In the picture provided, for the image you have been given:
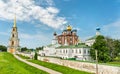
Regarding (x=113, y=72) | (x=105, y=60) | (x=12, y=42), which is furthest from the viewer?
(x=12, y=42)

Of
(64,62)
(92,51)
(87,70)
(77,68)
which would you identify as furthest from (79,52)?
(87,70)

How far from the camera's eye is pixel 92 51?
59.3m

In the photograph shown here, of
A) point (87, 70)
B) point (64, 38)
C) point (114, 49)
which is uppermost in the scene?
point (64, 38)

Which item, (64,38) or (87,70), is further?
(64,38)

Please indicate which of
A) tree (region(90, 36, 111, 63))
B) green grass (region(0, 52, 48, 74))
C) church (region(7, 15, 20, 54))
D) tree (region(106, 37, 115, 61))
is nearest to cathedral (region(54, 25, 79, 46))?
tree (region(106, 37, 115, 61))

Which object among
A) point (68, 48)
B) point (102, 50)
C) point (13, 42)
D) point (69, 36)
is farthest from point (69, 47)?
point (13, 42)

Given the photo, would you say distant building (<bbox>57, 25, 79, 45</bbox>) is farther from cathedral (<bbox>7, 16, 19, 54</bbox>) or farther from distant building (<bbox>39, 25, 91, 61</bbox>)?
cathedral (<bbox>7, 16, 19, 54</bbox>)

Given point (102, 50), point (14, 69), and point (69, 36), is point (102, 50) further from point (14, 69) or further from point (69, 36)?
point (69, 36)

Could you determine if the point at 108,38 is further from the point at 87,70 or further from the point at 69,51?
the point at 87,70

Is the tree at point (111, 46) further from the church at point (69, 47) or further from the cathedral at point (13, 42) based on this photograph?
the cathedral at point (13, 42)

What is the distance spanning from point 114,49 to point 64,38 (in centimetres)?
3273

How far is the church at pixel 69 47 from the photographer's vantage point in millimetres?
62969

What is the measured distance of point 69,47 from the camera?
7062cm

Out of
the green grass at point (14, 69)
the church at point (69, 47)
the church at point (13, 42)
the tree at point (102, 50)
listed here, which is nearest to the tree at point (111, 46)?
the tree at point (102, 50)
